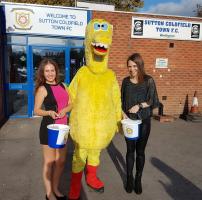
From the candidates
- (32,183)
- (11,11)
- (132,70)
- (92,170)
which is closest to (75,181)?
(92,170)

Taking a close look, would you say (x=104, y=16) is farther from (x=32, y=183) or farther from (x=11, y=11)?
(x=32, y=183)

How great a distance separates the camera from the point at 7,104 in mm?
8562

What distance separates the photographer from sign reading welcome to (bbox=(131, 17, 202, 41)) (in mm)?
8955

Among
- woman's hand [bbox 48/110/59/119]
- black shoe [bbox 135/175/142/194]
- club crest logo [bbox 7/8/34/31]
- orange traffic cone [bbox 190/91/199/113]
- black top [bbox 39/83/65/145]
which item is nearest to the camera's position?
woman's hand [bbox 48/110/59/119]

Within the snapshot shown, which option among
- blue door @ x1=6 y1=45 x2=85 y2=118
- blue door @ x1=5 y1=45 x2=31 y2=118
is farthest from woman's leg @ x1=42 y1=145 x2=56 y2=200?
blue door @ x1=5 y1=45 x2=31 y2=118

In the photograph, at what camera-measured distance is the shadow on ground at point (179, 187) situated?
12.7 ft

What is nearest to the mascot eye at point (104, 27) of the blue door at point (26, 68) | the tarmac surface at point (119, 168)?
the tarmac surface at point (119, 168)

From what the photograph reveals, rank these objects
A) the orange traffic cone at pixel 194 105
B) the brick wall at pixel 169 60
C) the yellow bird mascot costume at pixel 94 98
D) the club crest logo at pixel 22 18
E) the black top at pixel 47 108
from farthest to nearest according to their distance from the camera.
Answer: the orange traffic cone at pixel 194 105 → the brick wall at pixel 169 60 → the club crest logo at pixel 22 18 → the yellow bird mascot costume at pixel 94 98 → the black top at pixel 47 108

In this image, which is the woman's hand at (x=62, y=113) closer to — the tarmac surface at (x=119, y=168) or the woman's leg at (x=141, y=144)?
the woman's leg at (x=141, y=144)

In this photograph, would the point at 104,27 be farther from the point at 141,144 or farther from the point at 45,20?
the point at 45,20

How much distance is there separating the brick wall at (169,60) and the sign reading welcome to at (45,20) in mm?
680

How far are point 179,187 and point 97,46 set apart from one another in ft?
8.37

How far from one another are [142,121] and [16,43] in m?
6.13

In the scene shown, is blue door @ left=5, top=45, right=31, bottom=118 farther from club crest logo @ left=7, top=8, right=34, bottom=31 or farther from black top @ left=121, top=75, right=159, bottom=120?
black top @ left=121, top=75, right=159, bottom=120
